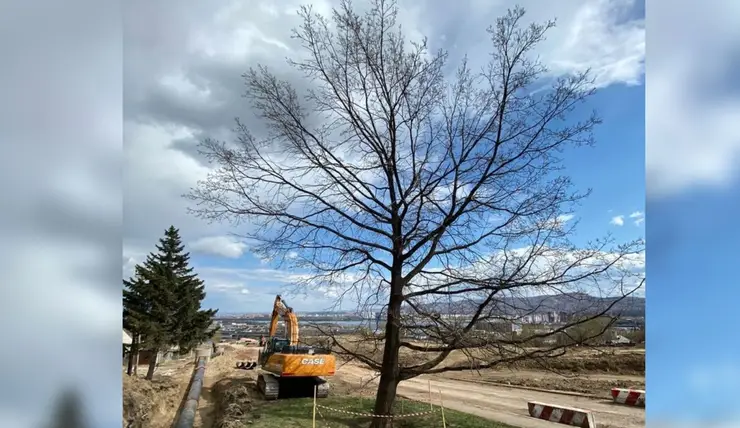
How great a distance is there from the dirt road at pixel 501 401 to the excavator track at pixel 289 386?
1.52 feet

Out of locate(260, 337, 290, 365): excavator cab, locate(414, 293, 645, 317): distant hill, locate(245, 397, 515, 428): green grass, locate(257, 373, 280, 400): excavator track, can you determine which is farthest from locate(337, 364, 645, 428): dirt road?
locate(414, 293, 645, 317): distant hill

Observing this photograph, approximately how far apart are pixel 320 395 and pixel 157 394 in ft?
6.38

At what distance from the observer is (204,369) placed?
6.91 m

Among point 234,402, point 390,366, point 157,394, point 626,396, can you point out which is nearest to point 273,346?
point 234,402

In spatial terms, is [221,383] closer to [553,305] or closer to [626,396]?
[553,305]

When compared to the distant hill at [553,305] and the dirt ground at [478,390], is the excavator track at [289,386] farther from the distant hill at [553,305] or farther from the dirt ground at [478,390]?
the distant hill at [553,305]

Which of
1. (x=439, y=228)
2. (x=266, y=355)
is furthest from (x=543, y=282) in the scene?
(x=266, y=355)

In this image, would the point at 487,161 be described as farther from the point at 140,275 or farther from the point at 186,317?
the point at 186,317

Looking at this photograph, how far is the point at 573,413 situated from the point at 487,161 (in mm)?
3354

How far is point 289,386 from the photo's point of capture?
5.93 m

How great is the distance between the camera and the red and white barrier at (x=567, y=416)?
4812mm
